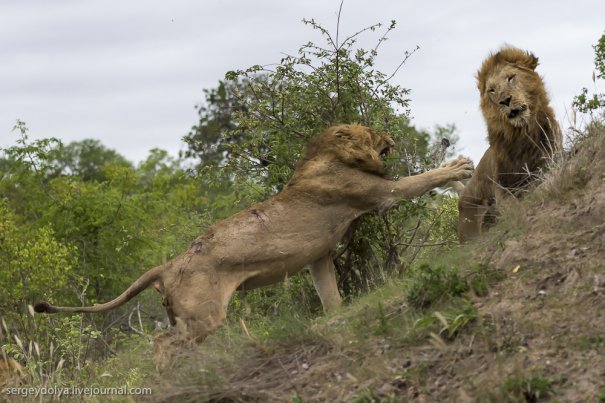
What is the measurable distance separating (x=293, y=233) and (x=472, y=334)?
2.77 meters

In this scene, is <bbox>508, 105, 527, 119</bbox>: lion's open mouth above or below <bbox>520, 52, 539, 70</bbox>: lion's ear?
below

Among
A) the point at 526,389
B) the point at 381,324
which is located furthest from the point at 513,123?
the point at 526,389

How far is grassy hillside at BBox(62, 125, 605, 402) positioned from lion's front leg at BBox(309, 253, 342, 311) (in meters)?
1.60

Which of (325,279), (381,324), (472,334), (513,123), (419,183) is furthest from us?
(325,279)

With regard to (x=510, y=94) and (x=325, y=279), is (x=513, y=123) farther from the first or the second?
(x=325, y=279)

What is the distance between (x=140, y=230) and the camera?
15.8 meters

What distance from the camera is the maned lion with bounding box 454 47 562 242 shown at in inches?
297

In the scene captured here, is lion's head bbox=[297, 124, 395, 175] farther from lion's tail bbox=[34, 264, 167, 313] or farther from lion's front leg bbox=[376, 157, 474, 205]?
lion's tail bbox=[34, 264, 167, 313]

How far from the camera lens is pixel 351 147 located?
8.13m

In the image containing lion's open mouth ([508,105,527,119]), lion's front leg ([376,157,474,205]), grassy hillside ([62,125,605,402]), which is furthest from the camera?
lion's front leg ([376,157,474,205])

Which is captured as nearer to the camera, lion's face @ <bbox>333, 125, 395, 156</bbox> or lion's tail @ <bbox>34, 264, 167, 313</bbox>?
lion's tail @ <bbox>34, 264, 167, 313</bbox>

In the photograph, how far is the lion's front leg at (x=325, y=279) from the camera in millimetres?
8234

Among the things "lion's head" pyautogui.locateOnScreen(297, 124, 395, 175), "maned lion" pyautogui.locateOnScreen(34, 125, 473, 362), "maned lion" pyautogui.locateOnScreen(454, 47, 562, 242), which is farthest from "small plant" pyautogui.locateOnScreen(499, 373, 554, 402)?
"lion's head" pyautogui.locateOnScreen(297, 124, 395, 175)

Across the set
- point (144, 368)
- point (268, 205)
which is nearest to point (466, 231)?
point (268, 205)
